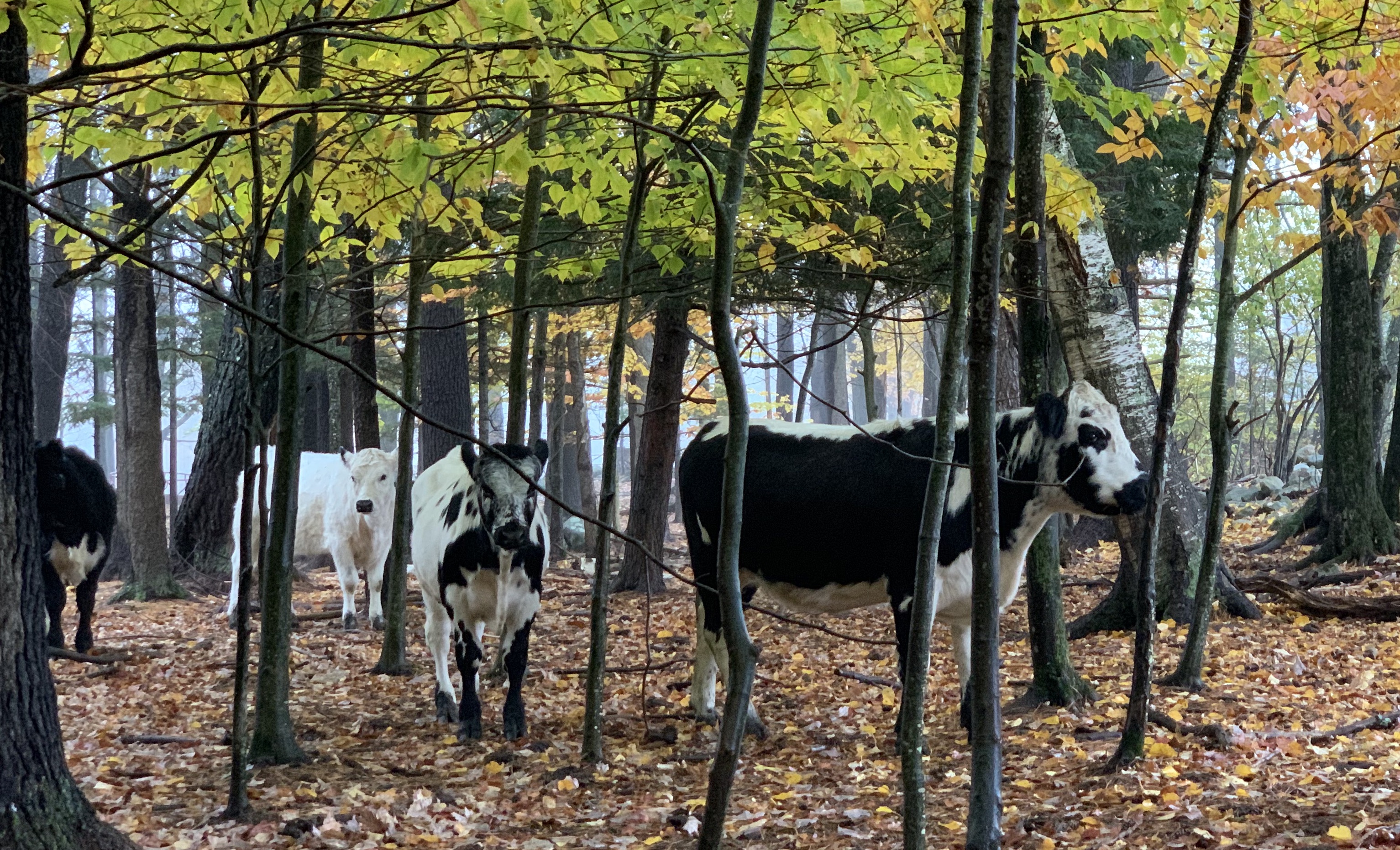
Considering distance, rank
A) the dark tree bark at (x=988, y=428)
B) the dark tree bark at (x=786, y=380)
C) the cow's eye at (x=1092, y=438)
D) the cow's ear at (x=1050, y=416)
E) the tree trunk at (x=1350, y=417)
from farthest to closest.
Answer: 1. the dark tree bark at (x=786, y=380)
2. the tree trunk at (x=1350, y=417)
3. the cow's eye at (x=1092, y=438)
4. the cow's ear at (x=1050, y=416)
5. the dark tree bark at (x=988, y=428)

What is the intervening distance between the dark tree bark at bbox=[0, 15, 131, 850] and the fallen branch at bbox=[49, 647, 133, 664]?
5.82 meters

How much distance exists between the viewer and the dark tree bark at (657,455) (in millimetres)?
13078

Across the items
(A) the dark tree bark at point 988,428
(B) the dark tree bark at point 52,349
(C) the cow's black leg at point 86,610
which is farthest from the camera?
(B) the dark tree bark at point 52,349

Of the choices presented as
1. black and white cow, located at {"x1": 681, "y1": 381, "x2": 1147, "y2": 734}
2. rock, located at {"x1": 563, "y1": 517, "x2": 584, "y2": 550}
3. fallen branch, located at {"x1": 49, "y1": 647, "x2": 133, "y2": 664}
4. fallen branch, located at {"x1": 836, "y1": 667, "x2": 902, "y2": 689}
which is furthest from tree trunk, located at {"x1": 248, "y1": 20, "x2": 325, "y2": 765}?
rock, located at {"x1": 563, "y1": 517, "x2": 584, "y2": 550}

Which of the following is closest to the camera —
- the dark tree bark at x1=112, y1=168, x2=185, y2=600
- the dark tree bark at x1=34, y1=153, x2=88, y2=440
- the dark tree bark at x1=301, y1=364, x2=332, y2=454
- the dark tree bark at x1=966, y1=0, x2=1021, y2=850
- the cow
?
the dark tree bark at x1=966, y1=0, x2=1021, y2=850

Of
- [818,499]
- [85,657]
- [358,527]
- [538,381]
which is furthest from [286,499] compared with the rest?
[538,381]

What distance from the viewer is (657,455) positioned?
1352 centimetres

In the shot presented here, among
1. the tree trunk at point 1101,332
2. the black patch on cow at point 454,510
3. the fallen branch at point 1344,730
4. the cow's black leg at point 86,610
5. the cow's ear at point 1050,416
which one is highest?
the tree trunk at point 1101,332

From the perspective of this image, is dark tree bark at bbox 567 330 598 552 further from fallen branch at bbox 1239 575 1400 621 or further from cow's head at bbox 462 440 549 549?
cow's head at bbox 462 440 549 549

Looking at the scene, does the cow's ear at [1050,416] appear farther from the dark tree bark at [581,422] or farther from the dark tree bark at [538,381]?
the dark tree bark at [581,422]

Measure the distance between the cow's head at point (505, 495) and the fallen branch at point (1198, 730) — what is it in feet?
12.1

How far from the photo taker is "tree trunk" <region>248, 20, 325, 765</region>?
588 centimetres

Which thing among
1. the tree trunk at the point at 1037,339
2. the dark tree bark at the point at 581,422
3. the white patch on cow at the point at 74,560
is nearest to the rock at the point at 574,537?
the dark tree bark at the point at 581,422

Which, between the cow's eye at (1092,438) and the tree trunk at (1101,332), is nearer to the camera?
the cow's eye at (1092,438)
